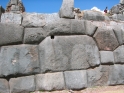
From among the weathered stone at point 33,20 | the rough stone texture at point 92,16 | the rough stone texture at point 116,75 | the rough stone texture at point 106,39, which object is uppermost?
the rough stone texture at point 92,16

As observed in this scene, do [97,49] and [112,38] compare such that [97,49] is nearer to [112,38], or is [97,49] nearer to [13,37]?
[112,38]

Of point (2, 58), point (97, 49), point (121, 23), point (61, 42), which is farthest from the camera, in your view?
point (121, 23)

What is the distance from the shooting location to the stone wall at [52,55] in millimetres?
4355

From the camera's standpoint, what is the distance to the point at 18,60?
4.38m

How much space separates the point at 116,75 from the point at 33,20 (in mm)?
2956

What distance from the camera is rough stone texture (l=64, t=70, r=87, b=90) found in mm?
4574

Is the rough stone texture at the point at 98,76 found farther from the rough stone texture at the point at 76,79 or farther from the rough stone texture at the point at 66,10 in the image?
the rough stone texture at the point at 66,10

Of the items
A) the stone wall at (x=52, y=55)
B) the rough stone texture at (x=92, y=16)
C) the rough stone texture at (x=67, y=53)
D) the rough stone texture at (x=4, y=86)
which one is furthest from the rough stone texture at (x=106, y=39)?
the rough stone texture at (x=4, y=86)

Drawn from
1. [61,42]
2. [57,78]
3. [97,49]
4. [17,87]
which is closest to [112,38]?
[97,49]

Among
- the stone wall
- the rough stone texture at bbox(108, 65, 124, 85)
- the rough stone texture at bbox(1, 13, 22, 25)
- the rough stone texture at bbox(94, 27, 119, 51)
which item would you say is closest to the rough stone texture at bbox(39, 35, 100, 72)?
the stone wall

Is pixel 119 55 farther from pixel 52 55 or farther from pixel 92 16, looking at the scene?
pixel 52 55

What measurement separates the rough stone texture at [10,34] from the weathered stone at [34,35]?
0.17m

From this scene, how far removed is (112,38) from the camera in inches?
207

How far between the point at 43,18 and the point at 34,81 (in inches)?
68.9
